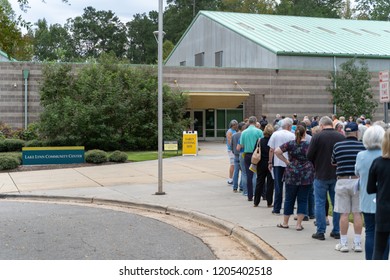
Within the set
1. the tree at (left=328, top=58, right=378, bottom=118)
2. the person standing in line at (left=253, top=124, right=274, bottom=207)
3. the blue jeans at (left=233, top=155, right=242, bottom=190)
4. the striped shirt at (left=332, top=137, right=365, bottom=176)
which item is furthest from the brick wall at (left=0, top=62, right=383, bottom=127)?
the striped shirt at (left=332, top=137, right=365, bottom=176)

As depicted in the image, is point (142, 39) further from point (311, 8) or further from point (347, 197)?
point (347, 197)

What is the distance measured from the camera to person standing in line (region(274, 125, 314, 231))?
9.13 meters

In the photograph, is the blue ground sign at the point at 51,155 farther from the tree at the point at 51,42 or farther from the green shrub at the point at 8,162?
the tree at the point at 51,42

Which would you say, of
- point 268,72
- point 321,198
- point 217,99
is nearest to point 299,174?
point 321,198

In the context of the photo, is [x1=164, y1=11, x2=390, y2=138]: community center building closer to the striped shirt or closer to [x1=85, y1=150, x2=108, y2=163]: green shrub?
[x1=85, y1=150, x2=108, y2=163]: green shrub

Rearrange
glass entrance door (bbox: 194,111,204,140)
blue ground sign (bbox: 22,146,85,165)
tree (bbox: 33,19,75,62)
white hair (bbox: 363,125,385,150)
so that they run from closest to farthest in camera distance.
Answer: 1. white hair (bbox: 363,125,385,150)
2. blue ground sign (bbox: 22,146,85,165)
3. glass entrance door (bbox: 194,111,204,140)
4. tree (bbox: 33,19,75,62)

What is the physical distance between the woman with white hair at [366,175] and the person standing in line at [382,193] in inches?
18.4

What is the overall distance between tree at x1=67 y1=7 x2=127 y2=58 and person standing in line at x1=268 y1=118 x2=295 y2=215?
81.8 metres

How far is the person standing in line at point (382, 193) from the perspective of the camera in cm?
572

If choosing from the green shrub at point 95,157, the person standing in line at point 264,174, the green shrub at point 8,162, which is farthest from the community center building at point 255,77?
the person standing in line at point 264,174

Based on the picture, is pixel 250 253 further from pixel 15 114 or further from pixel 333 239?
pixel 15 114

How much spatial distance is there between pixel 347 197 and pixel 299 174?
1.55 metres

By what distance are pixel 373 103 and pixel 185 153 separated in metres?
18.4
